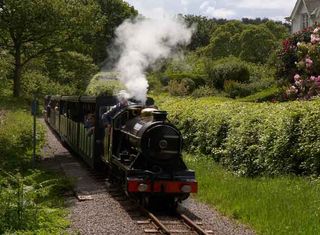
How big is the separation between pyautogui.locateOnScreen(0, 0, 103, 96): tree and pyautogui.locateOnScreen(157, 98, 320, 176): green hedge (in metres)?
21.4

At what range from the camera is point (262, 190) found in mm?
12562

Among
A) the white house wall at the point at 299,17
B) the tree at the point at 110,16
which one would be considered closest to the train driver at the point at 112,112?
the tree at the point at 110,16

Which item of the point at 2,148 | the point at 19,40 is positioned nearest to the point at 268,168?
the point at 2,148

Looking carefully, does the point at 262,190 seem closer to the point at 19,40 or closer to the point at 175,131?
the point at 175,131

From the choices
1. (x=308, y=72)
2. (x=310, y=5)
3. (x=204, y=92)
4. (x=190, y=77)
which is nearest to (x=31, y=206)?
(x=308, y=72)

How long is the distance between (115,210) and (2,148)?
9.20 metres

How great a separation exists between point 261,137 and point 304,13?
33863 millimetres

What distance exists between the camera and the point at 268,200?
38.1ft

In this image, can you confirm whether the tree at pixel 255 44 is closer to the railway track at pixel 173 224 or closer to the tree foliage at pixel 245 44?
the tree foliage at pixel 245 44

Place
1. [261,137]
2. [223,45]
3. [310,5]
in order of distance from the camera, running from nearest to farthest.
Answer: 1. [261,137]
2. [310,5]
3. [223,45]

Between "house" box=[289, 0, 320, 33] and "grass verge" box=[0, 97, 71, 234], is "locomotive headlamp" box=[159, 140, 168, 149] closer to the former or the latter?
"grass verge" box=[0, 97, 71, 234]

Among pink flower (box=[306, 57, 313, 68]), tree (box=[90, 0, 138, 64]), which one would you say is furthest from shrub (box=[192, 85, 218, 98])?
pink flower (box=[306, 57, 313, 68])

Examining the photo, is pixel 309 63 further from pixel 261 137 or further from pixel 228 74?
pixel 228 74

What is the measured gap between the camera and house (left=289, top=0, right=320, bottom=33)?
43.5m
